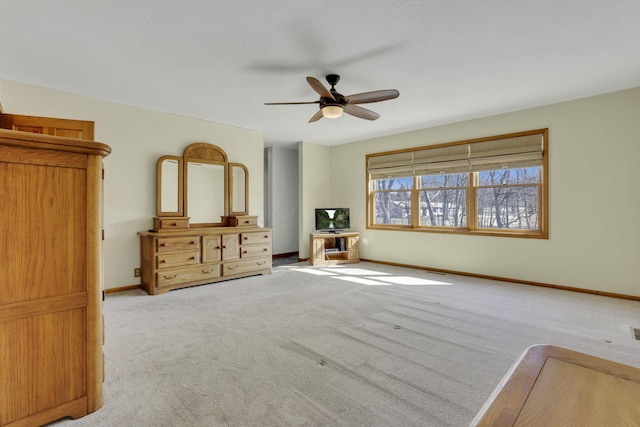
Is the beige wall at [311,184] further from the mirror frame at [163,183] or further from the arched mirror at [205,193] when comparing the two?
the mirror frame at [163,183]

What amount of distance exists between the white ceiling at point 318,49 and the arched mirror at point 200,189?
0.87 metres

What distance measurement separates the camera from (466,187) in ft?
16.8

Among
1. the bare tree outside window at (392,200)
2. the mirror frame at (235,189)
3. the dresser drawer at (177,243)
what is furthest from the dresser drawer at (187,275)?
the bare tree outside window at (392,200)

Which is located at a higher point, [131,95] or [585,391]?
[131,95]

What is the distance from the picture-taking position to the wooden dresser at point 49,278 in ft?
4.65

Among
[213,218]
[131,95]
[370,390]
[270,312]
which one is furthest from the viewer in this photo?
[213,218]

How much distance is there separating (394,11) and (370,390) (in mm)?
2615

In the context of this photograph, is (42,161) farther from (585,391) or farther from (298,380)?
(585,391)

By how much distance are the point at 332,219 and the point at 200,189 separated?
2.65 m

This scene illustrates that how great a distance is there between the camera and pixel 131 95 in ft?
12.4

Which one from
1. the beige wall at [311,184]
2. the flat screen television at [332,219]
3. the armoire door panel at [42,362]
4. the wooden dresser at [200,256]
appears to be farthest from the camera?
the beige wall at [311,184]

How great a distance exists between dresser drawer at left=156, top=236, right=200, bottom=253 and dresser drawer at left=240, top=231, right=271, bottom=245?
0.74 metres

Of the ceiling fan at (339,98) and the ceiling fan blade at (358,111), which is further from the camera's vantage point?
the ceiling fan blade at (358,111)

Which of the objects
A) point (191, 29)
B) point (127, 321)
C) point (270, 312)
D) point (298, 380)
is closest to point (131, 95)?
point (191, 29)
